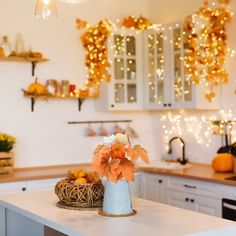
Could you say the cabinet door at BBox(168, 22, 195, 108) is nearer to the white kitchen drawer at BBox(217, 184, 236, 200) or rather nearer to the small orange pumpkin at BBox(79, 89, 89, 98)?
the small orange pumpkin at BBox(79, 89, 89, 98)

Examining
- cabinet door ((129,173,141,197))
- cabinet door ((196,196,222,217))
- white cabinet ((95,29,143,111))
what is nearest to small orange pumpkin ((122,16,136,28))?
white cabinet ((95,29,143,111))

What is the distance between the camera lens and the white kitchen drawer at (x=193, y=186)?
4.22 metres

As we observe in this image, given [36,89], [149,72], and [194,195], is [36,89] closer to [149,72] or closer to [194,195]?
[149,72]

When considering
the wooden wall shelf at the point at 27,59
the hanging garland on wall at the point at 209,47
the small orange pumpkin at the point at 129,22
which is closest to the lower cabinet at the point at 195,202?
the hanging garland on wall at the point at 209,47

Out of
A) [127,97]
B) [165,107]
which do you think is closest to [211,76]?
[165,107]

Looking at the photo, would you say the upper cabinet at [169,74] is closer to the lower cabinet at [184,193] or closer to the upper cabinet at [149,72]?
the upper cabinet at [149,72]

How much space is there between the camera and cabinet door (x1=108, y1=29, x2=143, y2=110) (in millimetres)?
5277

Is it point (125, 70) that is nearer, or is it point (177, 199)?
point (177, 199)

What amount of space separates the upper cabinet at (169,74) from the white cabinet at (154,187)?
77 centimetres

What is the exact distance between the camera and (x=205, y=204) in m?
4.30

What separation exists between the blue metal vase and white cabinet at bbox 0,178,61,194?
5.94 feet

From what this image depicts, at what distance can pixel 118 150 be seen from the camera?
265cm

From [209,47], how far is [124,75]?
104 centimetres

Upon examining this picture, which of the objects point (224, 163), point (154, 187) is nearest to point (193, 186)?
point (224, 163)
